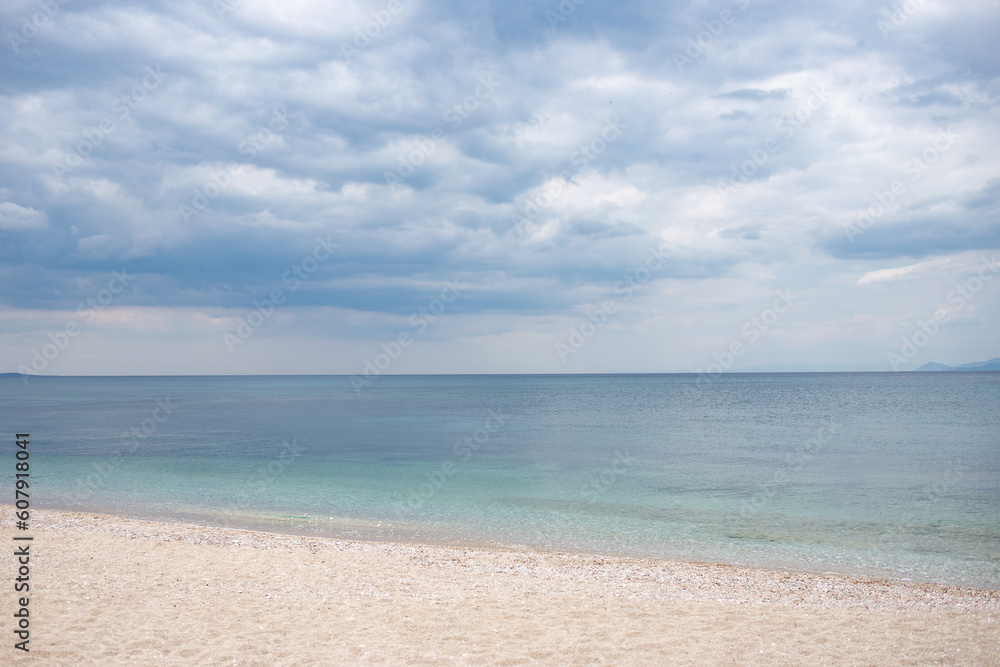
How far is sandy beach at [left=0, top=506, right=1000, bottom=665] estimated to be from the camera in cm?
888

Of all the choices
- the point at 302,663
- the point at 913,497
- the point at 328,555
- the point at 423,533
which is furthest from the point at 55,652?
the point at 913,497

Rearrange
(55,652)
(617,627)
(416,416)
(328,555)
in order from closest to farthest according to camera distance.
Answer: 1. (55,652)
2. (617,627)
3. (328,555)
4. (416,416)

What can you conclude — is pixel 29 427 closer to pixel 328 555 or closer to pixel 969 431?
pixel 328 555

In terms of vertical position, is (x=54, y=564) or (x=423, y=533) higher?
(x=54, y=564)

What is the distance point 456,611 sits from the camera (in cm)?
1066

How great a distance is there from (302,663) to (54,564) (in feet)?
26.9

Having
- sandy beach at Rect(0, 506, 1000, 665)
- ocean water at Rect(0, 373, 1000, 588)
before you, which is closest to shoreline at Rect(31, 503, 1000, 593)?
ocean water at Rect(0, 373, 1000, 588)

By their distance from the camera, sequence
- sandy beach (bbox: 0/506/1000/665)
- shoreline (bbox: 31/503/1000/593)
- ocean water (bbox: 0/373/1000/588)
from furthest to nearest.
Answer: ocean water (bbox: 0/373/1000/588)
shoreline (bbox: 31/503/1000/593)
sandy beach (bbox: 0/506/1000/665)

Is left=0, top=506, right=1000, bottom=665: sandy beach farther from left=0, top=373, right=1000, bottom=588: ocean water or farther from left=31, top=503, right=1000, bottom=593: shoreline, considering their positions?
left=0, top=373, right=1000, bottom=588: ocean water

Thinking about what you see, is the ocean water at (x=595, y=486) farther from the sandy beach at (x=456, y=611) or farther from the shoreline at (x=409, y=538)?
the sandy beach at (x=456, y=611)

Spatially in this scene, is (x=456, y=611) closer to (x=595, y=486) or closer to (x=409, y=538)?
(x=409, y=538)

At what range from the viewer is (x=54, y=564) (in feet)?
42.5

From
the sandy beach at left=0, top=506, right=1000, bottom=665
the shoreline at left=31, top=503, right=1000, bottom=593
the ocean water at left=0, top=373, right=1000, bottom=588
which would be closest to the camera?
the sandy beach at left=0, top=506, right=1000, bottom=665

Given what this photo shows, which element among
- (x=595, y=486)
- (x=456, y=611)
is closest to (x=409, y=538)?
(x=456, y=611)
